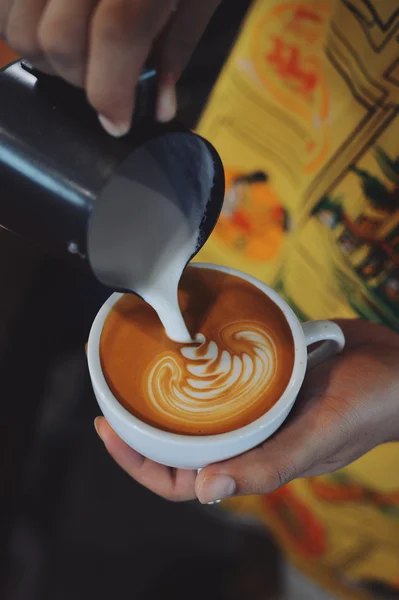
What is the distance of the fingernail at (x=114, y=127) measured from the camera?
58 cm

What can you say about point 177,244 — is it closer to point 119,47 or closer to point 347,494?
point 119,47

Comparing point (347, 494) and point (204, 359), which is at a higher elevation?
point (204, 359)

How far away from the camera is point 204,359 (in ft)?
2.75

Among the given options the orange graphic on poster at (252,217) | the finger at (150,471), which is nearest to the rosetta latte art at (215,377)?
the finger at (150,471)

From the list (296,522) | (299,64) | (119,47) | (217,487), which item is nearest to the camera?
(119,47)

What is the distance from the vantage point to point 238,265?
49.9 inches

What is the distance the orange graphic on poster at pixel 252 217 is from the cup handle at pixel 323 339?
31 cm

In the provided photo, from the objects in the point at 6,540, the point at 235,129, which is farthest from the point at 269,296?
the point at 6,540

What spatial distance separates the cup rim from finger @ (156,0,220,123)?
0.34 metres

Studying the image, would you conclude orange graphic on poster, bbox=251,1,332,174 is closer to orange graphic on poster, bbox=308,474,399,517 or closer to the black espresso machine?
the black espresso machine

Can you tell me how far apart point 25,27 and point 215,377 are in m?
0.50

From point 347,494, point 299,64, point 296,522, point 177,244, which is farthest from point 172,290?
point 296,522

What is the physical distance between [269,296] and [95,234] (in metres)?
0.30

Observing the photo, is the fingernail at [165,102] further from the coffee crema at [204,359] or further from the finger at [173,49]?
the coffee crema at [204,359]
